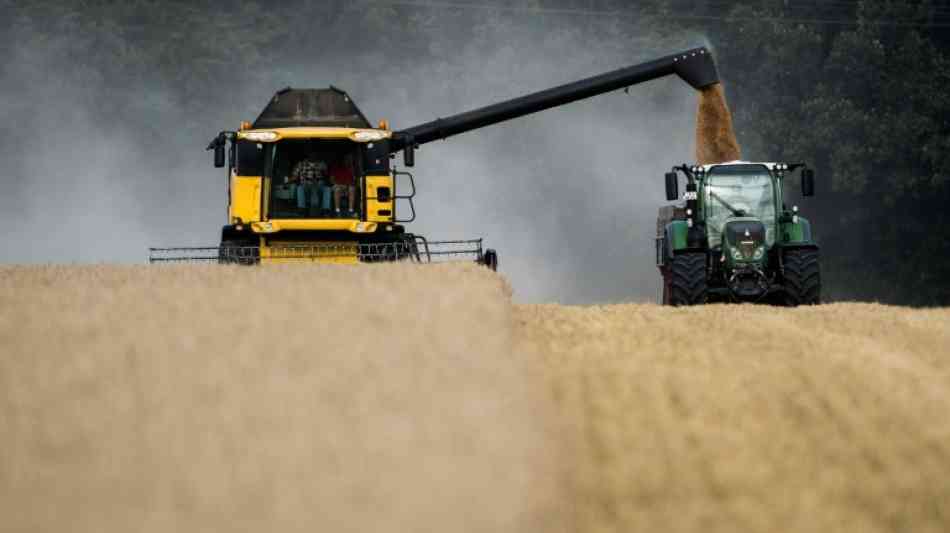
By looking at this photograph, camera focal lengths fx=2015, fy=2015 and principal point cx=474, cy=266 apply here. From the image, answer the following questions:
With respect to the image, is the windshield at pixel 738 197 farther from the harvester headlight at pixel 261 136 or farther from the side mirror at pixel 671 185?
the harvester headlight at pixel 261 136

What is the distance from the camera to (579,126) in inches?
2272

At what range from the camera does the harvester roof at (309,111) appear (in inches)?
989

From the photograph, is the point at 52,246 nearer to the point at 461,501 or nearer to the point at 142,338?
the point at 142,338

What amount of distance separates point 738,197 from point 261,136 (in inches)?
229

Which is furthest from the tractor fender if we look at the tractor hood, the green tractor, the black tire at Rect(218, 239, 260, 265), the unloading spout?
the black tire at Rect(218, 239, 260, 265)

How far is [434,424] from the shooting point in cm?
986

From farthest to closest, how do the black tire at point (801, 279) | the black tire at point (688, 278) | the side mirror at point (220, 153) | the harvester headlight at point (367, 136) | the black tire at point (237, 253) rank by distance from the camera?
the side mirror at point (220, 153), the harvester headlight at point (367, 136), the black tire at point (237, 253), the black tire at point (801, 279), the black tire at point (688, 278)

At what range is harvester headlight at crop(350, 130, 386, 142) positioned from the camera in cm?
2427

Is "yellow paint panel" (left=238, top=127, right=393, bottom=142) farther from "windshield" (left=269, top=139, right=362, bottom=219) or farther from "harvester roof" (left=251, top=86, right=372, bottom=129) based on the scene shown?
"harvester roof" (left=251, top=86, right=372, bottom=129)

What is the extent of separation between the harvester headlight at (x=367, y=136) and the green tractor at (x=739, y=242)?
11.7 ft

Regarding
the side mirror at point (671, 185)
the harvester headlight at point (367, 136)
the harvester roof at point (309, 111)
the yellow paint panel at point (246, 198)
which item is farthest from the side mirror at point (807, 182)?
the yellow paint panel at point (246, 198)

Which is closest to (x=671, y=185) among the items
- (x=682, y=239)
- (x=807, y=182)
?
(x=682, y=239)

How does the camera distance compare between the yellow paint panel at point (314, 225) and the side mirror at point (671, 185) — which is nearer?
the side mirror at point (671, 185)

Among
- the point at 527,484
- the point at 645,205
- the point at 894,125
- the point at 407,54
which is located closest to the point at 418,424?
the point at 527,484
